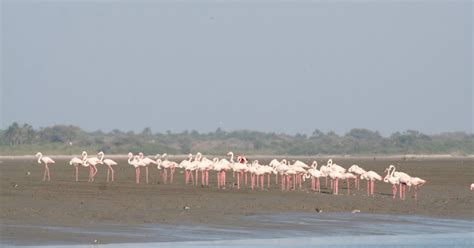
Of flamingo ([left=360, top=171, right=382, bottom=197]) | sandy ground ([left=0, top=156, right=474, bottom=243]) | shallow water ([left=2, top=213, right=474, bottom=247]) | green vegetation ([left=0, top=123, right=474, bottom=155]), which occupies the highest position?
green vegetation ([left=0, top=123, right=474, bottom=155])

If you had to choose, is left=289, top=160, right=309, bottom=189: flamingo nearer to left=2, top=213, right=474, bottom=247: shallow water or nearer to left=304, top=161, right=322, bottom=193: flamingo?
left=304, top=161, right=322, bottom=193: flamingo

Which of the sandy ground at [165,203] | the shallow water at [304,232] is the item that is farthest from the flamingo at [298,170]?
the shallow water at [304,232]

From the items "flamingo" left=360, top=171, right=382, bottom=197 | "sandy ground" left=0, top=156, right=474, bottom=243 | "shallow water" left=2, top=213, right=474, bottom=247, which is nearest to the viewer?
"shallow water" left=2, top=213, right=474, bottom=247

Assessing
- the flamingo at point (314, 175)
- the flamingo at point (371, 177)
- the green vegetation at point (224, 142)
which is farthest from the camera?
the green vegetation at point (224, 142)

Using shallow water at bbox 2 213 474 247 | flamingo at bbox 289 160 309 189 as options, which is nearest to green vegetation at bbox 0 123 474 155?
flamingo at bbox 289 160 309 189

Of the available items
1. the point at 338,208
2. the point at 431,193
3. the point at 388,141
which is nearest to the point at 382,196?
the point at 431,193

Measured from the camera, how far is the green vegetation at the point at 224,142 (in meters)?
85.8

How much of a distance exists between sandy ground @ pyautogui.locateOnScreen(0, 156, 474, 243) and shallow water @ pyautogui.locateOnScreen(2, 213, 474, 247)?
0.63 m

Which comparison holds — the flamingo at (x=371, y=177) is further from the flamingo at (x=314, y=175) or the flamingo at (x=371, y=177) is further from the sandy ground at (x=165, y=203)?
the flamingo at (x=314, y=175)

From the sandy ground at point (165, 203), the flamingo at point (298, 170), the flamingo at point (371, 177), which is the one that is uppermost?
the flamingo at point (298, 170)

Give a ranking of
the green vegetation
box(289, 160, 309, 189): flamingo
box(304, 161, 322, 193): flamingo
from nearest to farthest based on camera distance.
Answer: box(304, 161, 322, 193): flamingo < box(289, 160, 309, 189): flamingo < the green vegetation

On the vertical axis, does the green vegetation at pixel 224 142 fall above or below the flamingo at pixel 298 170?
above

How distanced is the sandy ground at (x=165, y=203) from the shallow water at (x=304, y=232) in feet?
2.08

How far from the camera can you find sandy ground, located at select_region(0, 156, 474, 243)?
72.1 ft
